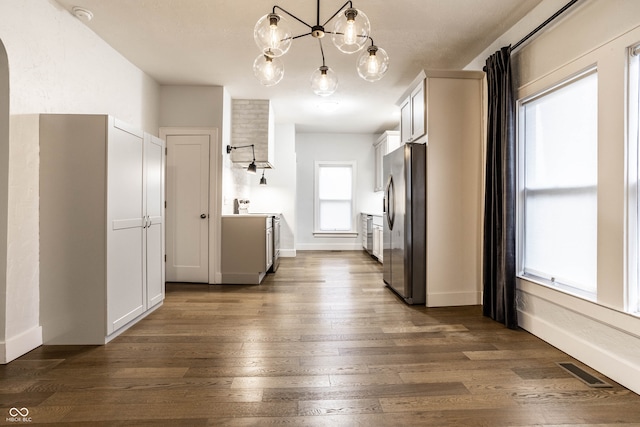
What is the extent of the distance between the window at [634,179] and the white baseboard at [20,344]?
389cm

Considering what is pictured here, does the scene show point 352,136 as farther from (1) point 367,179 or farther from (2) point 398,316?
(2) point 398,316

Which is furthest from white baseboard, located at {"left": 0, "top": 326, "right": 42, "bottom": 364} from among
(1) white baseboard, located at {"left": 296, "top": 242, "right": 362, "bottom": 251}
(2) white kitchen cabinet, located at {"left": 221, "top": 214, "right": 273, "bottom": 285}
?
(1) white baseboard, located at {"left": 296, "top": 242, "right": 362, "bottom": 251}

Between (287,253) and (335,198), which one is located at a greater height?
(335,198)

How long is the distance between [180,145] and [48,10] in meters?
2.00

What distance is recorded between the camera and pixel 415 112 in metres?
3.72


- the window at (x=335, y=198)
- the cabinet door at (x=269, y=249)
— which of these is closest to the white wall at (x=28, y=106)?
the cabinet door at (x=269, y=249)

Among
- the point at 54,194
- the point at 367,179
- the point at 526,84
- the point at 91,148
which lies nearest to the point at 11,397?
the point at 54,194

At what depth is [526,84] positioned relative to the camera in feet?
9.08

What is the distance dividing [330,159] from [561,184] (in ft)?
18.0

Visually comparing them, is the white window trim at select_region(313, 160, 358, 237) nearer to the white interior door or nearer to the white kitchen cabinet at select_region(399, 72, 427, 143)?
the white kitchen cabinet at select_region(399, 72, 427, 143)

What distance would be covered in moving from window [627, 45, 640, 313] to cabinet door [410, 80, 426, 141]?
1706 millimetres

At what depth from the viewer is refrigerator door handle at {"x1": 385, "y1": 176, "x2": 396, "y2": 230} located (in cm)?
381

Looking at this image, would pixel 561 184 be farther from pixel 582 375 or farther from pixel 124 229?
pixel 124 229

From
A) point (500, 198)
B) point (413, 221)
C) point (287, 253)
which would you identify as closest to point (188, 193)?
point (287, 253)
